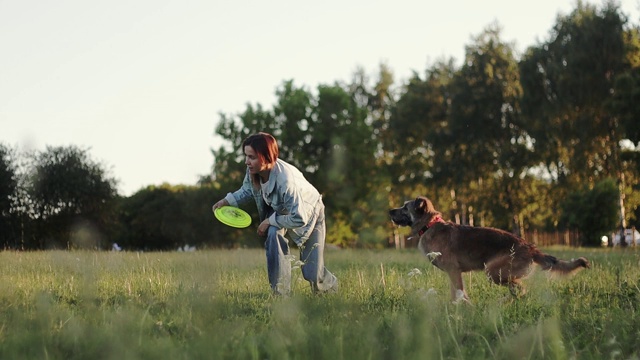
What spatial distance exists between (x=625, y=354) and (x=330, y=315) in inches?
81.5

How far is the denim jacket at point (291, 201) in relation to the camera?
825 cm

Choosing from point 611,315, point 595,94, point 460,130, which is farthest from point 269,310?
point 460,130

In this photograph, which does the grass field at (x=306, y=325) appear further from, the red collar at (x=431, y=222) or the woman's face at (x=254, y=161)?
the red collar at (x=431, y=222)

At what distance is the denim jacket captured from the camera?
27.1ft

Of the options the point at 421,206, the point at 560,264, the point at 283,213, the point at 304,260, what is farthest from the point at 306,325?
the point at 421,206

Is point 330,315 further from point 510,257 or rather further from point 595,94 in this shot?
point 595,94

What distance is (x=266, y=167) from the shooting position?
324 inches

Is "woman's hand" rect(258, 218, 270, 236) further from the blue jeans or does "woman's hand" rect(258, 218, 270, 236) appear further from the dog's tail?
the dog's tail

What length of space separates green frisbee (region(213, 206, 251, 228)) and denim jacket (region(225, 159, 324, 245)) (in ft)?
2.97

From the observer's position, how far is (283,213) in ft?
28.0

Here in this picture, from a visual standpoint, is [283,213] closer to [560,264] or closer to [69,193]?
[560,264]

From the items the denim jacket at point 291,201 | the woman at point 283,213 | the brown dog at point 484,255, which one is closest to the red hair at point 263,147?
the woman at point 283,213

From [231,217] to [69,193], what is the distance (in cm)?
3286

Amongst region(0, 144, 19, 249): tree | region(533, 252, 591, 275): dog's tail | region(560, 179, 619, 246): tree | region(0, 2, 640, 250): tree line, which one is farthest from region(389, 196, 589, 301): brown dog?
region(560, 179, 619, 246): tree
